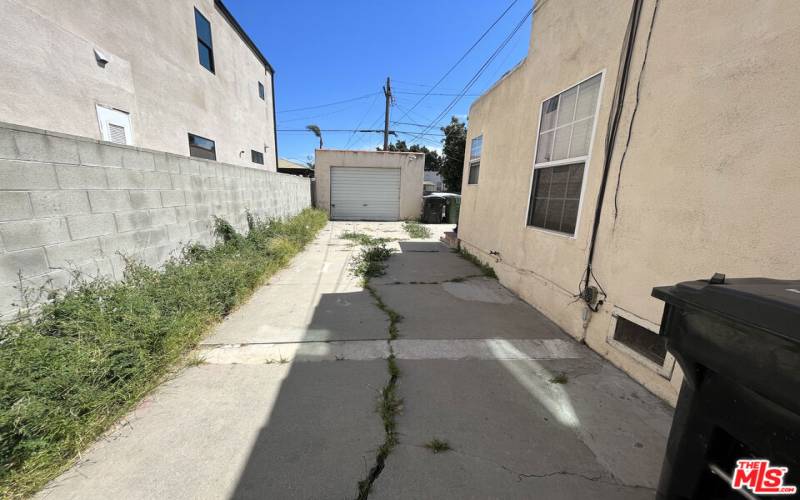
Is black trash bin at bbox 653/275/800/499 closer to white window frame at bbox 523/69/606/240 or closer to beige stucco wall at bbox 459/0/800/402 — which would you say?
beige stucco wall at bbox 459/0/800/402

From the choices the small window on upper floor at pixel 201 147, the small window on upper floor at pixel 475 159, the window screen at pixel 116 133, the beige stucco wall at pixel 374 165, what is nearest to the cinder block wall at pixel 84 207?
the window screen at pixel 116 133

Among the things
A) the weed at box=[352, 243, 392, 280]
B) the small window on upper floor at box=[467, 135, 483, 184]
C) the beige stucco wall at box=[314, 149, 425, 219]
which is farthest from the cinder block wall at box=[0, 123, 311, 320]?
the beige stucco wall at box=[314, 149, 425, 219]

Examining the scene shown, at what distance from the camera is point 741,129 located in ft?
5.90

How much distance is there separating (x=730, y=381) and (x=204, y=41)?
10.6 metres

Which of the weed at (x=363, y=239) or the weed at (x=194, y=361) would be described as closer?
the weed at (x=194, y=361)

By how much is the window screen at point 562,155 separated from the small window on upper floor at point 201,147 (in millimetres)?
7448

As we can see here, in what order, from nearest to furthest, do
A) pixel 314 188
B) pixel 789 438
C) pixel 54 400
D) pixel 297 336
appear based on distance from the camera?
pixel 789 438 < pixel 54 400 < pixel 297 336 < pixel 314 188

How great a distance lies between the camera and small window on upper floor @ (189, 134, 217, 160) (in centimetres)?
690

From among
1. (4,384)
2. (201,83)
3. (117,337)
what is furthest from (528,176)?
(201,83)

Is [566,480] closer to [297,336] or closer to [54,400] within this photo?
[297,336]

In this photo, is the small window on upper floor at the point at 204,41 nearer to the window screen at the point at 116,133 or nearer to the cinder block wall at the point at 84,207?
the window screen at the point at 116,133

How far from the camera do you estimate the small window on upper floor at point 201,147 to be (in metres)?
6.90

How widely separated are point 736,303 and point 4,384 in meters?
3.26

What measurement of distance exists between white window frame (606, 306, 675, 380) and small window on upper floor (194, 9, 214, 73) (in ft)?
32.1
